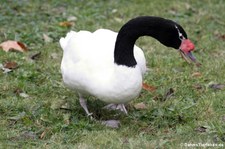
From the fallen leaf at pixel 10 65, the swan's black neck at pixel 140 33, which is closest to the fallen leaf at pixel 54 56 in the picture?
the fallen leaf at pixel 10 65

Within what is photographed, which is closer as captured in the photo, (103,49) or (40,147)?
(40,147)

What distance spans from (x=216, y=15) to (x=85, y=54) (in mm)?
4244

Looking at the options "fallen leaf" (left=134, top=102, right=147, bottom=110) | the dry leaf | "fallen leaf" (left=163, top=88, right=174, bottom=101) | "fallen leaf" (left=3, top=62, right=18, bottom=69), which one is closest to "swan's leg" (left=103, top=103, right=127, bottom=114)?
"fallen leaf" (left=134, top=102, right=147, bottom=110)

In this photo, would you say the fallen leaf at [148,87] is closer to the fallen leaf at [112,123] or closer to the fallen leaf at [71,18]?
the fallen leaf at [112,123]

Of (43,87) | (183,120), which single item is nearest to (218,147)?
(183,120)

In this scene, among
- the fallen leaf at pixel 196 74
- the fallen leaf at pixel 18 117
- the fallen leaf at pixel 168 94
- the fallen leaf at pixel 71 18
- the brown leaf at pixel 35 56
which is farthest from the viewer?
the fallen leaf at pixel 71 18

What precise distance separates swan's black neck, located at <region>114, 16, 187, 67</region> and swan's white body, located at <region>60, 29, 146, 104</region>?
0.08 m

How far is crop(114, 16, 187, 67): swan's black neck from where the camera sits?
4.35 m

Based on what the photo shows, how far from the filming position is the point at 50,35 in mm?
7199

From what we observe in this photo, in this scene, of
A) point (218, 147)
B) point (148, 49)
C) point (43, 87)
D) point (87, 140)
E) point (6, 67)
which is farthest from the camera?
point (148, 49)

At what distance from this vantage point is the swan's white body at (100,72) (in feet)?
14.3

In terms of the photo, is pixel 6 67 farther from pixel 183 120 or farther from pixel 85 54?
pixel 183 120

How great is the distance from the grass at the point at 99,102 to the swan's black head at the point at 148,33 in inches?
23.2

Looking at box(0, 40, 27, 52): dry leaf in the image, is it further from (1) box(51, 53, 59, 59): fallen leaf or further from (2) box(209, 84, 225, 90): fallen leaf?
(2) box(209, 84, 225, 90): fallen leaf
